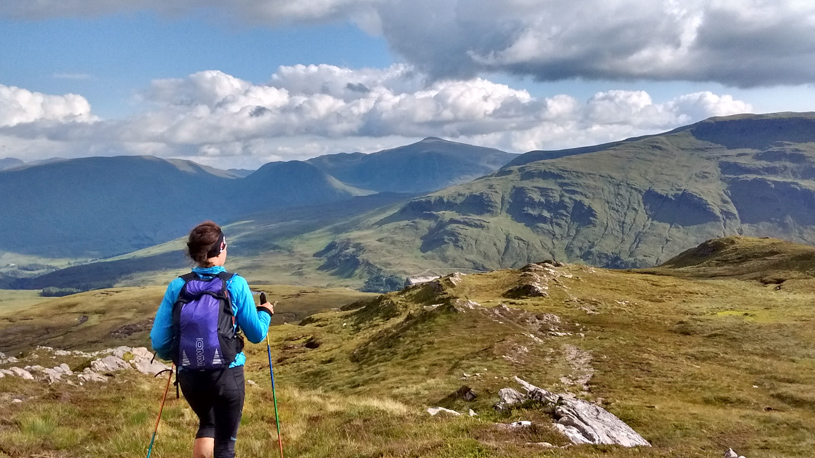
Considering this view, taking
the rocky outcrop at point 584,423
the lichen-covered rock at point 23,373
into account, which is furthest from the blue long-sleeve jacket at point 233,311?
the lichen-covered rock at point 23,373

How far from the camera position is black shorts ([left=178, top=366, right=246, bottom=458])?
29.2 ft

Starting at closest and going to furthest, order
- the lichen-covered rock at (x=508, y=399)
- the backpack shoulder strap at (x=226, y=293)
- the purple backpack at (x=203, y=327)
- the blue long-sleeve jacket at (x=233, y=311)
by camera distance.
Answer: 1. the purple backpack at (x=203, y=327)
2. the backpack shoulder strap at (x=226, y=293)
3. the blue long-sleeve jacket at (x=233, y=311)
4. the lichen-covered rock at (x=508, y=399)

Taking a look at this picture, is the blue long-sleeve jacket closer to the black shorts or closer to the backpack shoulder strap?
the backpack shoulder strap

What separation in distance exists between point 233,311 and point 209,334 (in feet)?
1.92

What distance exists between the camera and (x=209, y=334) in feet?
28.4

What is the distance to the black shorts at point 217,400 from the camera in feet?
29.2

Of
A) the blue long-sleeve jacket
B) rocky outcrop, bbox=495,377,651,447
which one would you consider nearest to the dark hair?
the blue long-sleeve jacket

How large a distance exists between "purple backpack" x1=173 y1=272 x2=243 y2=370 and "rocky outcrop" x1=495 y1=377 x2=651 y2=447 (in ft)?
35.7

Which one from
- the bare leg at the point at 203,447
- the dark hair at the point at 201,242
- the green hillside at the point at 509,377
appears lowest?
the green hillside at the point at 509,377

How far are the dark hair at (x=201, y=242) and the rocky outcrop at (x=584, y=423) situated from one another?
1167 centimetres

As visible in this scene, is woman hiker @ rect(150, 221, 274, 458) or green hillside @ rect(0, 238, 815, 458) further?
green hillside @ rect(0, 238, 815, 458)

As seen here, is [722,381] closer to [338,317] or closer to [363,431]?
[363,431]

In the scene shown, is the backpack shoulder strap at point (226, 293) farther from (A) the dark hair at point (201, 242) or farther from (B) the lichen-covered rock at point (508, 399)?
(B) the lichen-covered rock at point (508, 399)

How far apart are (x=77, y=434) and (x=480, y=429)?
11.8 meters
